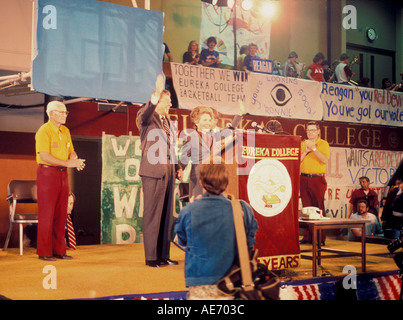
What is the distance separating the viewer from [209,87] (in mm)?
8773

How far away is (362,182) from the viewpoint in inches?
390

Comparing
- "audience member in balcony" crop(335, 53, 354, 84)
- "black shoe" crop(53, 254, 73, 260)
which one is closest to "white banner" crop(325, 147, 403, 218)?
"audience member in balcony" crop(335, 53, 354, 84)

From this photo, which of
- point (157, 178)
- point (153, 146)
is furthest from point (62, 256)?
point (153, 146)

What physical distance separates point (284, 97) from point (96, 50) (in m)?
4.00

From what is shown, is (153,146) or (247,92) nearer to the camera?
(153,146)

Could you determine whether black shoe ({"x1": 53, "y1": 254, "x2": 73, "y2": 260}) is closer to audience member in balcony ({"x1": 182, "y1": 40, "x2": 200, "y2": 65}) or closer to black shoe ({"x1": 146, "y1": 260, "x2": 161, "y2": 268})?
black shoe ({"x1": 146, "y1": 260, "x2": 161, "y2": 268})

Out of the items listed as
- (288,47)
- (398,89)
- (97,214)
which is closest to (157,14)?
(97,214)

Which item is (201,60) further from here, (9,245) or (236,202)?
(236,202)

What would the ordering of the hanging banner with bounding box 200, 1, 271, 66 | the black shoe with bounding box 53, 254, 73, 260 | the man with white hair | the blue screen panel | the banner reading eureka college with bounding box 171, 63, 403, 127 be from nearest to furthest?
the man with white hair, the black shoe with bounding box 53, 254, 73, 260, the blue screen panel, the banner reading eureka college with bounding box 171, 63, 403, 127, the hanging banner with bounding box 200, 1, 271, 66

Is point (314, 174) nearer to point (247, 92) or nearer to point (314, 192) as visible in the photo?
point (314, 192)

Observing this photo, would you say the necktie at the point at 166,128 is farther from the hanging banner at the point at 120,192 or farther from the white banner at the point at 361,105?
the white banner at the point at 361,105

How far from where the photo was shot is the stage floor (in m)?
4.35

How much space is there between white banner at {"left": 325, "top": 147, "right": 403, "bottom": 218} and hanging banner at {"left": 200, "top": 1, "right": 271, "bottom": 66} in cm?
316

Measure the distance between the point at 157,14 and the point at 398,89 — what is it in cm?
696
